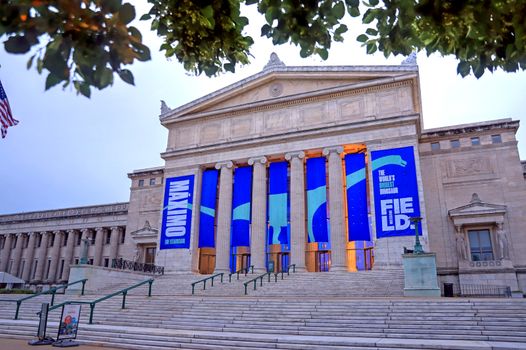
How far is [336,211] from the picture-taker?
1236 inches

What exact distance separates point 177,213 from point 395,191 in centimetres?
1821

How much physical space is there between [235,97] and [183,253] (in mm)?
15148

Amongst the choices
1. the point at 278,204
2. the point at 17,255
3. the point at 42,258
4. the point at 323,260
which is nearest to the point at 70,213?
the point at 42,258

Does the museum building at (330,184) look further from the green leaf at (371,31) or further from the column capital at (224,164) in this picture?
the green leaf at (371,31)

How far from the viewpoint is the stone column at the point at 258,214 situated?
32969mm

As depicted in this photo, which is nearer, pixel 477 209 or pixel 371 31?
pixel 371 31

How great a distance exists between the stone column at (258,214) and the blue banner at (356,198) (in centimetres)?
708

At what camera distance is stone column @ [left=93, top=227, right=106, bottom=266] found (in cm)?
4672

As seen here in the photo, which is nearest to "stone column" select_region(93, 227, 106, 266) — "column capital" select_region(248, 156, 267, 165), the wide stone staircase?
"column capital" select_region(248, 156, 267, 165)

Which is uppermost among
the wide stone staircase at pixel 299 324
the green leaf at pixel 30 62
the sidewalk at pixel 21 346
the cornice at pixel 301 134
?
the cornice at pixel 301 134

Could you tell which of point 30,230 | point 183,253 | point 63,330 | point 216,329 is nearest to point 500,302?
point 216,329

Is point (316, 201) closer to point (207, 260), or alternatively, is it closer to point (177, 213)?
point (207, 260)

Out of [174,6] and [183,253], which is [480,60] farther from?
[183,253]

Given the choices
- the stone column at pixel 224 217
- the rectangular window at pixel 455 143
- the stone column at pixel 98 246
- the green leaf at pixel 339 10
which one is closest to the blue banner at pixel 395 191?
the rectangular window at pixel 455 143
